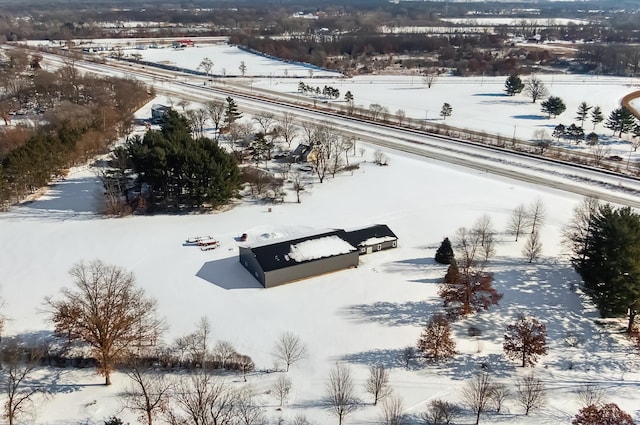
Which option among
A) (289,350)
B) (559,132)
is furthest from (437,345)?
(559,132)

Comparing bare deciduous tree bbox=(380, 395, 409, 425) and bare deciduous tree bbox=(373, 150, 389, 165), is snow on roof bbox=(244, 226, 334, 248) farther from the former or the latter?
bare deciduous tree bbox=(373, 150, 389, 165)

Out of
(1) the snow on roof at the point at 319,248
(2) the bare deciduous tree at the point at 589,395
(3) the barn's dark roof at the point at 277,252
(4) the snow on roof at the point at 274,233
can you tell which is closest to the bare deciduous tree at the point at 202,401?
(3) the barn's dark roof at the point at 277,252

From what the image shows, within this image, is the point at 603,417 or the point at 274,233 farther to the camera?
the point at 274,233

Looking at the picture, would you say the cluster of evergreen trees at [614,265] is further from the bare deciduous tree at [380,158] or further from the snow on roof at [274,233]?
the bare deciduous tree at [380,158]

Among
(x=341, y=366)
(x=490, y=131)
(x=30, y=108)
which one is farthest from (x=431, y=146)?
(x=30, y=108)

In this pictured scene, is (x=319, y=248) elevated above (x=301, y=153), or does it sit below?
below

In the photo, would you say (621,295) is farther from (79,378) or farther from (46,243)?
(46,243)

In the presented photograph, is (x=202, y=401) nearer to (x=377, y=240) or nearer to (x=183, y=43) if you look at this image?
(x=377, y=240)
